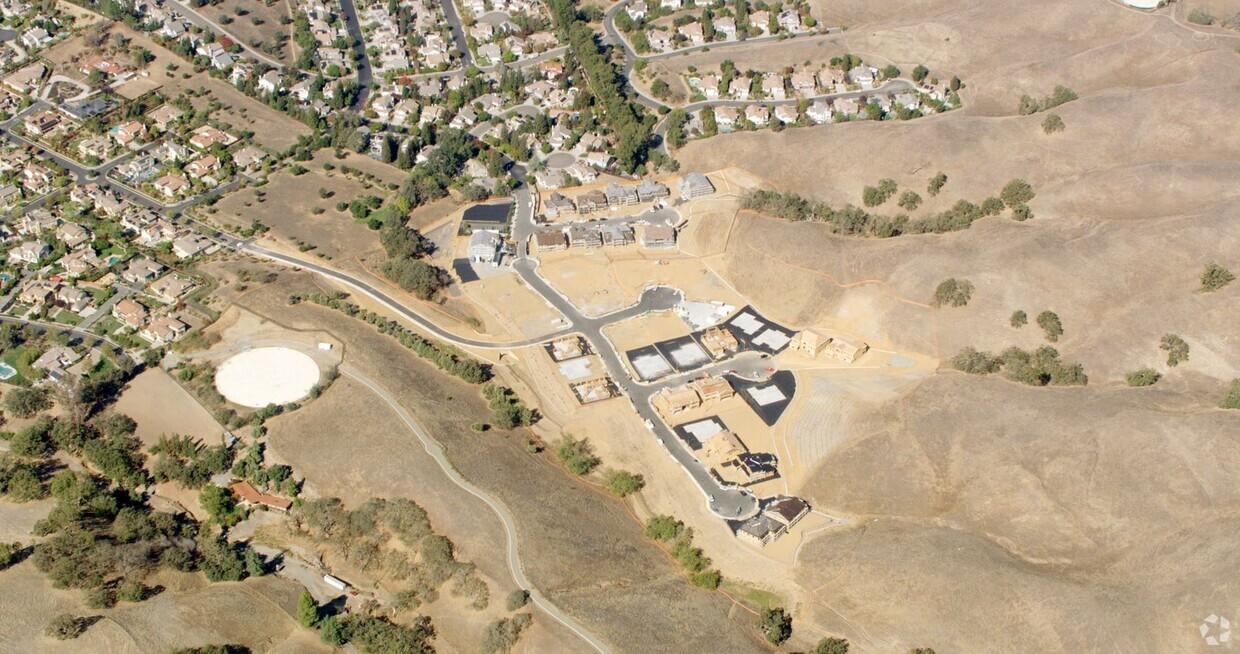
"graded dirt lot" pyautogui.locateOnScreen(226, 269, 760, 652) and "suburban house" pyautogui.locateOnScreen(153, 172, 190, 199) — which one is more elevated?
"suburban house" pyautogui.locateOnScreen(153, 172, 190, 199)

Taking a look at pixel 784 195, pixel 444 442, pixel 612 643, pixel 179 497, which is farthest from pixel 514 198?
pixel 612 643

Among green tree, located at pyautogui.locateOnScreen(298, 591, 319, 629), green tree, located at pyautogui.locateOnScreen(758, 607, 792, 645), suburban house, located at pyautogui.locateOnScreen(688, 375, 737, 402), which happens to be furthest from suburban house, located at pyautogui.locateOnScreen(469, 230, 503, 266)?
green tree, located at pyautogui.locateOnScreen(758, 607, 792, 645)

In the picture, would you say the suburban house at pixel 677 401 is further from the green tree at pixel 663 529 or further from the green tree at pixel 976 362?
the green tree at pixel 976 362

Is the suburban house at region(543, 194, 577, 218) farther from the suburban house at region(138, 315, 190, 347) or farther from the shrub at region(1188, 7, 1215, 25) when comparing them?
the shrub at region(1188, 7, 1215, 25)

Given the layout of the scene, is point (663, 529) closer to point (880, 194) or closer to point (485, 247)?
point (485, 247)

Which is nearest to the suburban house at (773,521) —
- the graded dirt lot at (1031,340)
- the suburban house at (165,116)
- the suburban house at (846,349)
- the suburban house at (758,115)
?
the graded dirt lot at (1031,340)

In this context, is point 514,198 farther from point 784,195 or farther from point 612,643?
point 612,643

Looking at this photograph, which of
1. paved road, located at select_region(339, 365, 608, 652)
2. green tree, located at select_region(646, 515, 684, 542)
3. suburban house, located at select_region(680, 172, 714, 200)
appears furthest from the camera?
suburban house, located at select_region(680, 172, 714, 200)
